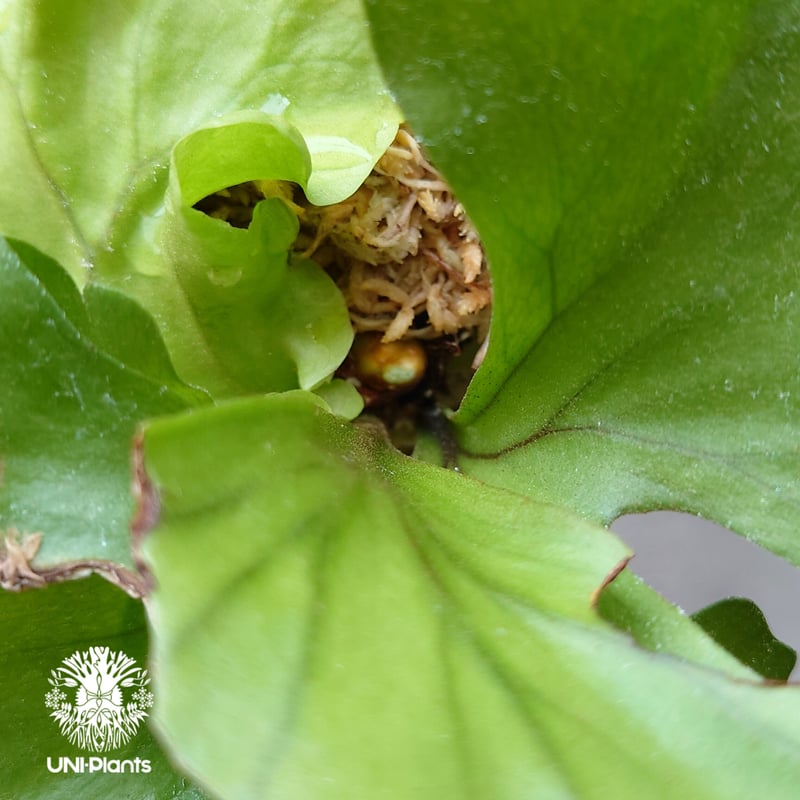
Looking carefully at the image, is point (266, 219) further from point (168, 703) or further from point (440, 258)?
point (168, 703)

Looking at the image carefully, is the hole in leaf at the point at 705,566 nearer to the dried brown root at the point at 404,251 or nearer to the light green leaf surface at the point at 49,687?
the dried brown root at the point at 404,251

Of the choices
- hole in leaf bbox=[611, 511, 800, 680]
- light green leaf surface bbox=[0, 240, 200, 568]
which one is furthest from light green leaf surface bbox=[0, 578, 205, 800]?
hole in leaf bbox=[611, 511, 800, 680]

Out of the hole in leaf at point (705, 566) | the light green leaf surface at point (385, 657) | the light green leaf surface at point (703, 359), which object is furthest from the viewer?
the hole in leaf at point (705, 566)

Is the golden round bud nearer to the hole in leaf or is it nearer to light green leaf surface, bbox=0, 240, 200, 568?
light green leaf surface, bbox=0, 240, 200, 568

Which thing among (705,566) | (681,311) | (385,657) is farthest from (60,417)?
(705,566)

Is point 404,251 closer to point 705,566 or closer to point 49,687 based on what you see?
point 49,687

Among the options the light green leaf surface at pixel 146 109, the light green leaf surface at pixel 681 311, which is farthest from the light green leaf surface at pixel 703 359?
the light green leaf surface at pixel 146 109

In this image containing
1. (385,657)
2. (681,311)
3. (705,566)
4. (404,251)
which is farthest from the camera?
(705,566)
